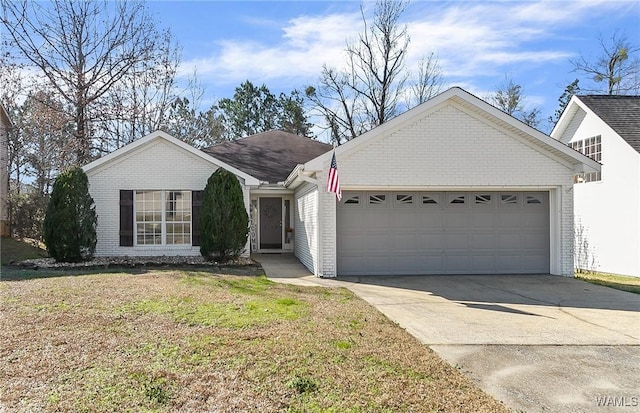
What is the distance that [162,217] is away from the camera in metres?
14.3

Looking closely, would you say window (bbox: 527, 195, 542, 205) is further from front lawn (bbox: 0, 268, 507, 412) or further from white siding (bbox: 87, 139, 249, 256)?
white siding (bbox: 87, 139, 249, 256)

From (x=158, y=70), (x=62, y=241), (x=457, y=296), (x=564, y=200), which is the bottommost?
(x=457, y=296)

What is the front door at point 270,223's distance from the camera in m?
17.8

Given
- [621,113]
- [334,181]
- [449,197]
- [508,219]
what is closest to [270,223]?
[449,197]

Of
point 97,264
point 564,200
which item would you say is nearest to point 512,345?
point 564,200

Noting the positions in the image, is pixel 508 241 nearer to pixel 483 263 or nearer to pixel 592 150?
pixel 483 263

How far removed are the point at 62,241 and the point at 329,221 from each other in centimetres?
732

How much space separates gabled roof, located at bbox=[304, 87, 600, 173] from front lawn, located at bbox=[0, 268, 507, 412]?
4898mm

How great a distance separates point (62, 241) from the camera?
1263 centimetres

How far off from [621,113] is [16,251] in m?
20.0

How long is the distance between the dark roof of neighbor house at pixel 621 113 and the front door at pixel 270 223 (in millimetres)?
11401

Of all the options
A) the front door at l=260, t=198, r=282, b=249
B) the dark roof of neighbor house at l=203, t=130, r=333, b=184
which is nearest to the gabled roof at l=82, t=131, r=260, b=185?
the dark roof of neighbor house at l=203, t=130, r=333, b=184

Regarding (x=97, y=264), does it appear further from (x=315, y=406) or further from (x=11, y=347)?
(x=315, y=406)

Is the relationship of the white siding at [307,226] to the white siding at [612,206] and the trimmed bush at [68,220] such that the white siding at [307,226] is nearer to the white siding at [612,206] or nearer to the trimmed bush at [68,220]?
the trimmed bush at [68,220]
